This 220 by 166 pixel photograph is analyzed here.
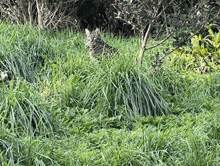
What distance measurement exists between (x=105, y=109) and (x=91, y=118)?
25cm

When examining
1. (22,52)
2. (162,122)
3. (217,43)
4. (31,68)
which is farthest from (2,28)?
(217,43)

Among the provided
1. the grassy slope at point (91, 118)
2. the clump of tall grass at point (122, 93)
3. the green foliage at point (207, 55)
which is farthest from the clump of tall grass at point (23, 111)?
the green foliage at point (207, 55)

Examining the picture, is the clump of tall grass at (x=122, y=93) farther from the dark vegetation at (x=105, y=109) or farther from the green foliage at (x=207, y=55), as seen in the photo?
the green foliage at (x=207, y=55)

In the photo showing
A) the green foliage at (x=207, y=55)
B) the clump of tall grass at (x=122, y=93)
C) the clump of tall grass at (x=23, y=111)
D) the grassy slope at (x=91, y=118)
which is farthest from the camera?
the green foliage at (x=207, y=55)

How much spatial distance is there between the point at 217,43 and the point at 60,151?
401 cm

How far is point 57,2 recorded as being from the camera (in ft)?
22.9

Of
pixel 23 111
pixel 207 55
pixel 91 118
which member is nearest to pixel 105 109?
pixel 91 118

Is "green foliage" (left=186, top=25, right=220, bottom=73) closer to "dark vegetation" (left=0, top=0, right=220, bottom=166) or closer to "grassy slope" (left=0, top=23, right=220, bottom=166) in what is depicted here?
"dark vegetation" (left=0, top=0, right=220, bottom=166)

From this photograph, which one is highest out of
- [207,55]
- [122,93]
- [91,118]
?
[207,55]

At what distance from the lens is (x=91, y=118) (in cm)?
340

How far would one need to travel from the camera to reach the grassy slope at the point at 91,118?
2396 millimetres

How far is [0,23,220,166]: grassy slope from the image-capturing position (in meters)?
2.40

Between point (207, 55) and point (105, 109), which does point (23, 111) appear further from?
point (207, 55)

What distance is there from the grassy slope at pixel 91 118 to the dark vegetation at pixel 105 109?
0.01 meters
